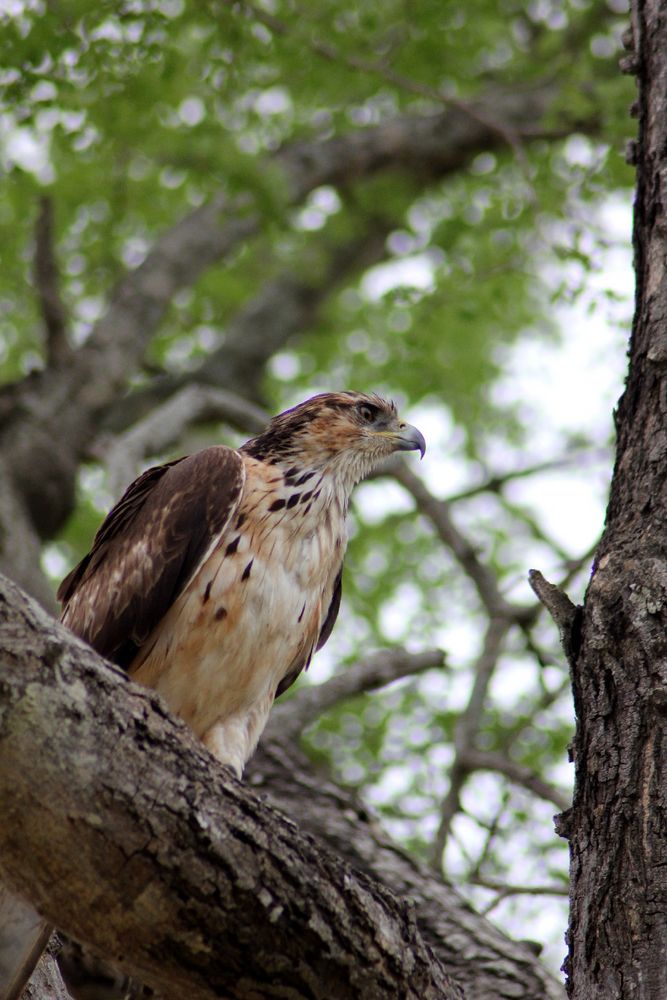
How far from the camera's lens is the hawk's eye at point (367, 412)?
5641 mm

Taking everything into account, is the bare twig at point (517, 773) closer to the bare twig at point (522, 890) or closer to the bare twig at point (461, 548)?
the bare twig at point (522, 890)

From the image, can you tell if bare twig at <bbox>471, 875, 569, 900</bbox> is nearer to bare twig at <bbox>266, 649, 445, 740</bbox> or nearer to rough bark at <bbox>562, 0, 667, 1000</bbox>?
bare twig at <bbox>266, 649, 445, 740</bbox>

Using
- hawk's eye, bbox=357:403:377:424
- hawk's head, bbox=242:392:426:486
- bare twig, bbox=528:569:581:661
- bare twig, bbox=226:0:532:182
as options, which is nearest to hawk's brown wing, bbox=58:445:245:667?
hawk's head, bbox=242:392:426:486

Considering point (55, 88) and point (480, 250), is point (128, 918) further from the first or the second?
point (480, 250)

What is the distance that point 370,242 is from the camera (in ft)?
34.4

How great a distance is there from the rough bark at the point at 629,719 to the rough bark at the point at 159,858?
0.43 meters

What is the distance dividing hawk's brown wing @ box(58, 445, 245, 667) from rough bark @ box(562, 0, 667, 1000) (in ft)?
5.43

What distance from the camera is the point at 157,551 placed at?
185 inches

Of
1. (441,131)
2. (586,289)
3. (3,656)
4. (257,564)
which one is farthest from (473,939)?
(441,131)

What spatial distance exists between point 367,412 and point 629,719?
2746mm

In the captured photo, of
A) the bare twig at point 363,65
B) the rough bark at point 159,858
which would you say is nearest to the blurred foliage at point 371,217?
the bare twig at point 363,65

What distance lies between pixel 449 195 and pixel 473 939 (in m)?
7.33

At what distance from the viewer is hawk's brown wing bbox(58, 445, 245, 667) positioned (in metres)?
4.66

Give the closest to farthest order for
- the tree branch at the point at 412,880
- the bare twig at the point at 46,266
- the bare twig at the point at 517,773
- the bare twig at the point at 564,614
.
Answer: the bare twig at the point at 564,614 < the tree branch at the point at 412,880 < the bare twig at the point at 517,773 < the bare twig at the point at 46,266
